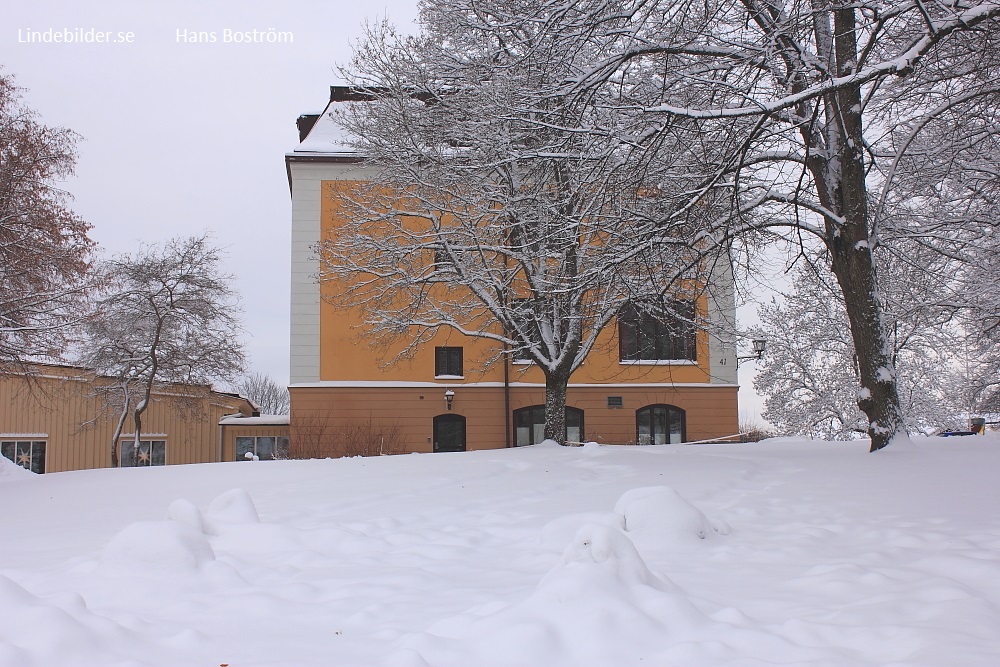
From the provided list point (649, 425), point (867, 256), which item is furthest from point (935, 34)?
point (649, 425)

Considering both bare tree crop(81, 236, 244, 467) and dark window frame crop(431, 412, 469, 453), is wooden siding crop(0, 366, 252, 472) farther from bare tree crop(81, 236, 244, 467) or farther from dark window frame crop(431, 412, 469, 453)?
dark window frame crop(431, 412, 469, 453)

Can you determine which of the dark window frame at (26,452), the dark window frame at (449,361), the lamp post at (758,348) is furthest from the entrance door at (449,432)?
the dark window frame at (26,452)

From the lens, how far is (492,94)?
11781 millimetres

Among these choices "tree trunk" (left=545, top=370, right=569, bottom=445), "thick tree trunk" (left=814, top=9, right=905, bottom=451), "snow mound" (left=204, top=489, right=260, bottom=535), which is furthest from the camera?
"tree trunk" (left=545, top=370, right=569, bottom=445)

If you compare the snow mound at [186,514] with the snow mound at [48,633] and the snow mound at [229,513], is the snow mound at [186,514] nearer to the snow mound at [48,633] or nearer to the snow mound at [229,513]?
the snow mound at [229,513]

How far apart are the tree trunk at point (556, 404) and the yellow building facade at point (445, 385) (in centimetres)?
868

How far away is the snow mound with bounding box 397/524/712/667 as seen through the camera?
3523 mm

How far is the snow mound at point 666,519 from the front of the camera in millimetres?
6082

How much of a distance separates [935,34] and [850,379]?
22646 mm

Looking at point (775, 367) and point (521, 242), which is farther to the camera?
point (775, 367)

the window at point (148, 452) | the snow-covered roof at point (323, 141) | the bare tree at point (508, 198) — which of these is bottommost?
the window at point (148, 452)

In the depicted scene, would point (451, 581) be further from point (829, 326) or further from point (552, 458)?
point (829, 326)

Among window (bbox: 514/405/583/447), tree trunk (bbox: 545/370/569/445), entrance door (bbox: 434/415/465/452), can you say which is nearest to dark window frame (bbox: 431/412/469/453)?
entrance door (bbox: 434/415/465/452)

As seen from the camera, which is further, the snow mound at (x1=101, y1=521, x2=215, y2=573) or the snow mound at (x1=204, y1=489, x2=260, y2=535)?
the snow mound at (x1=204, y1=489, x2=260, y2=535)
